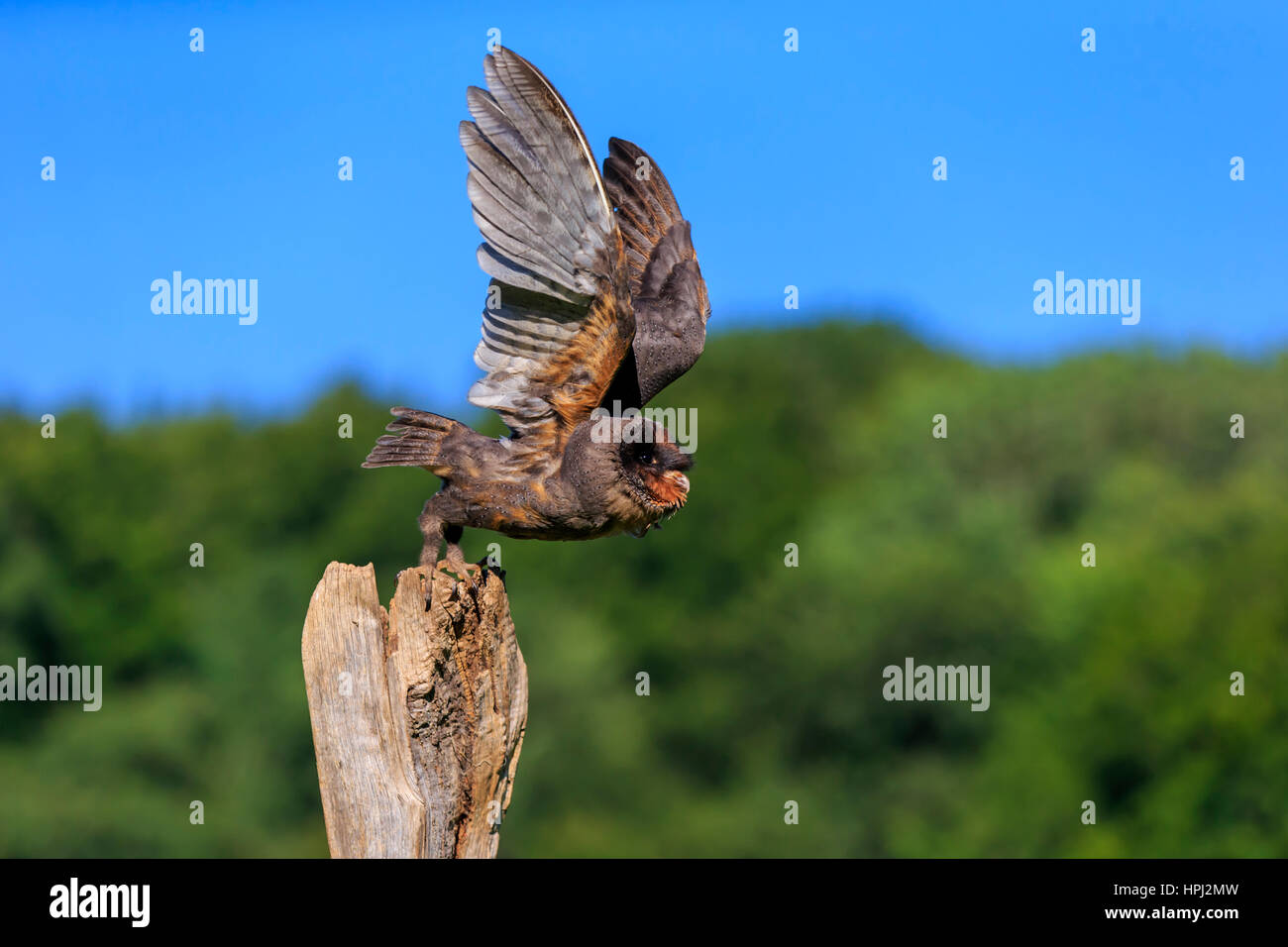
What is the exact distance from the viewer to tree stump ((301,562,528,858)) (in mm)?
8180

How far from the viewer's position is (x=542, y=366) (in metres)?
8.47

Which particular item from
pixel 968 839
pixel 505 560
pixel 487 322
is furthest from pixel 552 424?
pixel 505 560

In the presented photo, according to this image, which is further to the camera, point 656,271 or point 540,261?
point 656,271

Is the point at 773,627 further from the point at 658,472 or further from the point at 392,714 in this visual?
the point at 392,714

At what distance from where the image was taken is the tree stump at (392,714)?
818 cm

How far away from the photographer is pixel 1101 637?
48.1m

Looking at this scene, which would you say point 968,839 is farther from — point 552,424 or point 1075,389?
point 552,424

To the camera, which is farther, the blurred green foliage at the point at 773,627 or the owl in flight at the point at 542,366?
the blurred green foliage at the point at 773,627

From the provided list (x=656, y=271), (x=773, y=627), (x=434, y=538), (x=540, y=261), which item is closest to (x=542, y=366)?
(x=540, y=261)

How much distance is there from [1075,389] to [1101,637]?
22343mm

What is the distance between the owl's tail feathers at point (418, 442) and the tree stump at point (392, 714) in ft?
2.06

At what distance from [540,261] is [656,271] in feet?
6.74

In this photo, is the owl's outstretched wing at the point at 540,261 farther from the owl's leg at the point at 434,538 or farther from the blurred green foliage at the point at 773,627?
the blurred green foliage at the point at 773,627

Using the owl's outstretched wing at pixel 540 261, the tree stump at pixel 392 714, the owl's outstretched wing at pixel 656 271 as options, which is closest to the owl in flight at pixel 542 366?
the owl's outstretched wing at pixel 540 261
